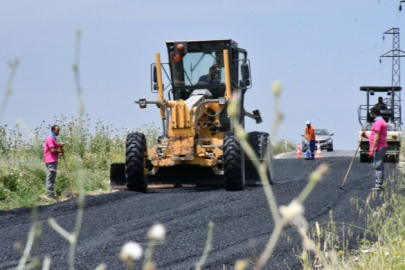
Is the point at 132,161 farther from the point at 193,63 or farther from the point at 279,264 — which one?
the point at 279,264

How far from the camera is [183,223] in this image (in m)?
10.8

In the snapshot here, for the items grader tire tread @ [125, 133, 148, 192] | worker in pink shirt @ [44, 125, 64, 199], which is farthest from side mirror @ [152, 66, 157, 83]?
worker in pink shirt @ [44, 125, 64, 199]

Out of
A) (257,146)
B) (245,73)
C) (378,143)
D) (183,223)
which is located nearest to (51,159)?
(257,146)

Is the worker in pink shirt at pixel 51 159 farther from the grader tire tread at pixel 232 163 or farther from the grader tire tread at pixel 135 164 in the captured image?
the grader tire tread at pixel 232 163

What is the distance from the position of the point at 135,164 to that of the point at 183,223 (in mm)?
4608

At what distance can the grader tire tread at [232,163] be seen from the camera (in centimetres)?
1445

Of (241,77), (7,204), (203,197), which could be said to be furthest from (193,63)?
(7,204)

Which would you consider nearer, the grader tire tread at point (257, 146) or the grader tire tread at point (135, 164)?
the grader tire tread at point (135, 164)

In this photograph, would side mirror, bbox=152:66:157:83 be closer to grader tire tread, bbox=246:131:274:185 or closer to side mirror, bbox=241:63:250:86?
side mirror, bbox=241:63:250:86

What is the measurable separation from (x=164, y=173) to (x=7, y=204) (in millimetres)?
3098

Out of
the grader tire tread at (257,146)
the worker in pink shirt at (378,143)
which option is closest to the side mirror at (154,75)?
the grader tire tread at (257,146)

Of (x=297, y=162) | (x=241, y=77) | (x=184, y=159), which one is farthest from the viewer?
(x=297, y=162)

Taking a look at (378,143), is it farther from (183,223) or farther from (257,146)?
(183,223)

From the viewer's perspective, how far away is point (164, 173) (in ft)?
52.5
